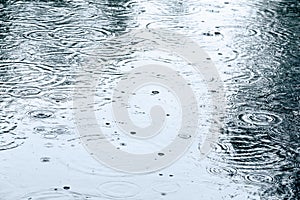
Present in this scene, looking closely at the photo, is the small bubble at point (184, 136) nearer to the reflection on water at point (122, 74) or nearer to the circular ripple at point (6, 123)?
the reflection on water at point (122, 74)

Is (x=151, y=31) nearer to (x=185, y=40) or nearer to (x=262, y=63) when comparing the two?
(x=185, y=40)

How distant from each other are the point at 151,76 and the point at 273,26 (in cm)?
177

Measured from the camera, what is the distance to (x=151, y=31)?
17.9 ft

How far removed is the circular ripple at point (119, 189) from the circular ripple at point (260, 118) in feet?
3.47

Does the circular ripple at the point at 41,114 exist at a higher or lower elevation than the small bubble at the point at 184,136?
higher

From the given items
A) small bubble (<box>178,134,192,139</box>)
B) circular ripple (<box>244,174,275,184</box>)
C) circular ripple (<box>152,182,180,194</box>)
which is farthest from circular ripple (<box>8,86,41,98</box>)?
circular ripple (<box>244,174,275,184</box>)

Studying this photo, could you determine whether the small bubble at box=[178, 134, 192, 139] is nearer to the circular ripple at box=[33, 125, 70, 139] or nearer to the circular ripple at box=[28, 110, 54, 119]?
the circular ripple at box=[33, 125, 70, 139]

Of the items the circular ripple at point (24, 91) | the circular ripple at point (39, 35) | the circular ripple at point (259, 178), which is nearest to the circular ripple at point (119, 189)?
the circular ripple at point (259, 178)

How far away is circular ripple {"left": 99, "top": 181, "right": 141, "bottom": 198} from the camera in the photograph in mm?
3004

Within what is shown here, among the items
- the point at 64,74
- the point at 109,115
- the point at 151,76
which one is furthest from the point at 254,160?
the point at 64,74

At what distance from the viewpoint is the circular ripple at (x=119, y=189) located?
9.85ft

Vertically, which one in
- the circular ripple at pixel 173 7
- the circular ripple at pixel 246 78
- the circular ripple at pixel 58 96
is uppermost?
the circular ripple at pixel 173 7

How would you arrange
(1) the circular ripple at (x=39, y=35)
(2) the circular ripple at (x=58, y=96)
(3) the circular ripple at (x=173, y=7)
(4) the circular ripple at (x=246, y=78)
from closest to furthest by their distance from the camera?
(2) the circular ripple at (x=58, y=96) < (4) the circular ripple at (x=246, y=78) < (1) the circular ripple at (x=39, y=35) < (3) the circular ripple at (x=173, y=7)

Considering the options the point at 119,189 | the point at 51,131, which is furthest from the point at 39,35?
the point at 119,189
